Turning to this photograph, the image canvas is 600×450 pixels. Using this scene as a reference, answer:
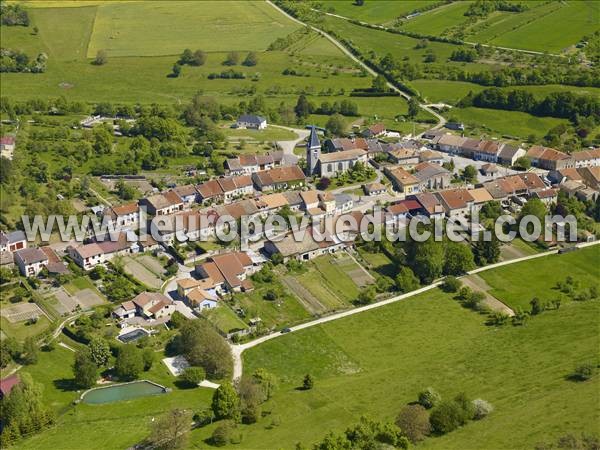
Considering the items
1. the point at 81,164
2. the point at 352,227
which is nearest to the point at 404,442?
the point at 352,227

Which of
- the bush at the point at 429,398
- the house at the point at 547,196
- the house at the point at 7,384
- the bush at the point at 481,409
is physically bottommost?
the house at the point at 7,384

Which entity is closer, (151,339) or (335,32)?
(151,339)

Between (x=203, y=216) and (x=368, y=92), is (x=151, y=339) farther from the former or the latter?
(x=368, y=92)

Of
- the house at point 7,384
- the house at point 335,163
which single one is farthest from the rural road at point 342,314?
the house at point 335,163

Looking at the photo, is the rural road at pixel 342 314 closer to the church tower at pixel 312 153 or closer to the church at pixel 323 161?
the church at pixel 323 161

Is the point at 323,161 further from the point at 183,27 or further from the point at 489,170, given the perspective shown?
the point at 183,27

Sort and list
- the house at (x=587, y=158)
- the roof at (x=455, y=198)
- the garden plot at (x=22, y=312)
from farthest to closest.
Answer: the house at (x=587, y=158) < the roof at (x=455, y=198) < the garden plot at (x=22, y=312)

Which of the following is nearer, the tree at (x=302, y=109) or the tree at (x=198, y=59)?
the tree at (x=302, y=109)

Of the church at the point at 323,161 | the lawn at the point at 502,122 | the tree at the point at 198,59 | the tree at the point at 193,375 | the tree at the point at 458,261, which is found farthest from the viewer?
the tree at the point at 198,59
